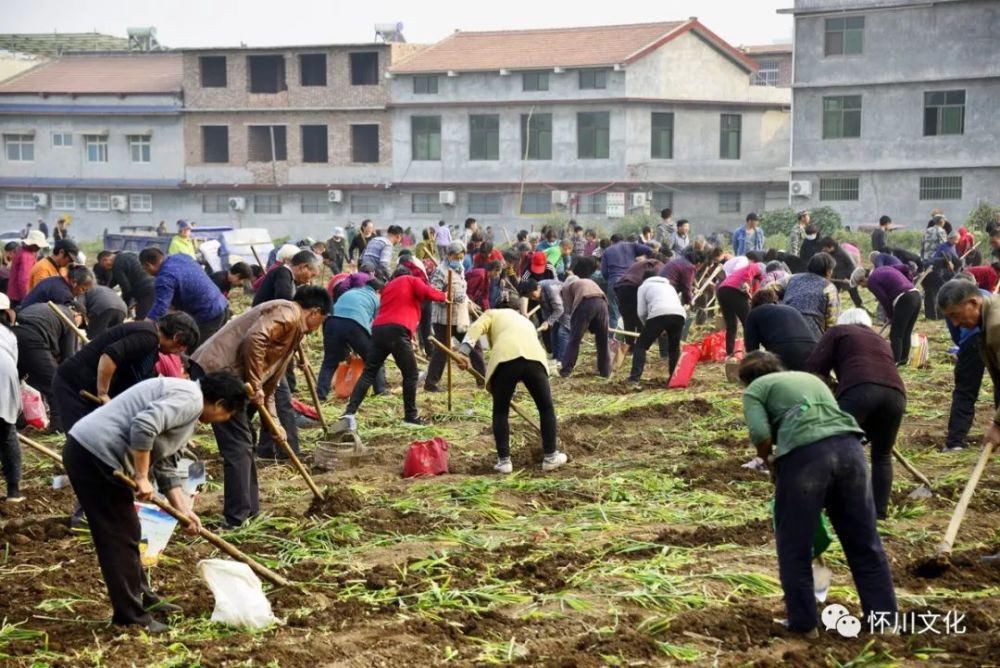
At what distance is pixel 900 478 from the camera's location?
10.8m

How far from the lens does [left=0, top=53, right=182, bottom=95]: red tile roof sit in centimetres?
5094

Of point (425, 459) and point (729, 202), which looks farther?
point (729, 202)

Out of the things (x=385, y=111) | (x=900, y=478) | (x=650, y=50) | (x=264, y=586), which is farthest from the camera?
(x=385, y=111)

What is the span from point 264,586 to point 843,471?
10.9 ft

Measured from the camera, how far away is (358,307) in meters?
13.9

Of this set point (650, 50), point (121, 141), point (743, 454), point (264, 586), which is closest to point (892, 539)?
point (743, 454)

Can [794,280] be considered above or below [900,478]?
above

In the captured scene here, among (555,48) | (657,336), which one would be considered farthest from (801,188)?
(657,336)

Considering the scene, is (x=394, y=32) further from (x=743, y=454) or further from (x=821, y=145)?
(x=743, y=454)

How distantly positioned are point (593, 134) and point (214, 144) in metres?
14.5

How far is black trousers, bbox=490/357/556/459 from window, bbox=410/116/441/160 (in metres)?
36.2

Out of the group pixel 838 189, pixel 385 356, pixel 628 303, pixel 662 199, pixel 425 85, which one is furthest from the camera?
pixel 425 85

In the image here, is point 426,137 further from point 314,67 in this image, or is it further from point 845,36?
point 845,36

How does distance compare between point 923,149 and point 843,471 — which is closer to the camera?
point 843,471
